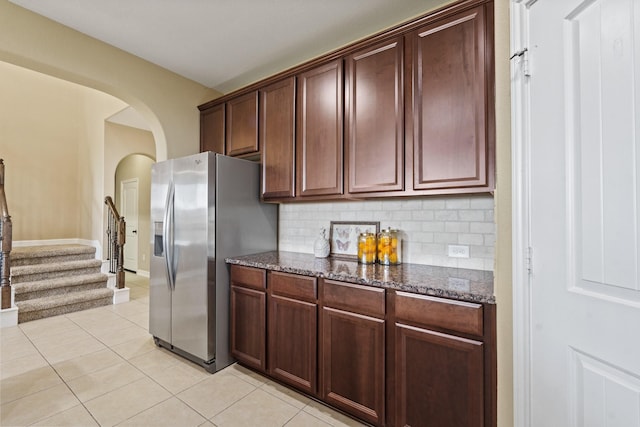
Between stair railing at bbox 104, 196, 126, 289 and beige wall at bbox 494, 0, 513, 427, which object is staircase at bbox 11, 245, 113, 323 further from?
beige wall at bbox 494, 0, 513, 427

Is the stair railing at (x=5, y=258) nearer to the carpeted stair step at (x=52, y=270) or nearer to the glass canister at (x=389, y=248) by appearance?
the carpeted stair step at (x=52, y=270)

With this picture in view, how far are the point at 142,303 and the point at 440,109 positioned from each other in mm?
4539

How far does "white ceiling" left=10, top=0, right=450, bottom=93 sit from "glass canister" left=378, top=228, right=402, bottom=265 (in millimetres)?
1645

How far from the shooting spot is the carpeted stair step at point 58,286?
3718mm

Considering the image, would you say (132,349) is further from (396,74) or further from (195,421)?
(396,74)

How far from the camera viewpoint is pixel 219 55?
2715 millimetres

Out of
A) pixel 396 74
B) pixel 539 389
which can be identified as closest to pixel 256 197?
pixel 396 74

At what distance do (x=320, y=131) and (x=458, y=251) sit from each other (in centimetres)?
135

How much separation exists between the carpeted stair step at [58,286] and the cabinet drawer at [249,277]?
3186 millimetres

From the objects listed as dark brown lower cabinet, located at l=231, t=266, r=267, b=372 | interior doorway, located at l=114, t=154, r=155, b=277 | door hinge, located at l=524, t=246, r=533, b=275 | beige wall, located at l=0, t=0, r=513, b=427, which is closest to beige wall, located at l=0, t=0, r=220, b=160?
beige wall, located at l=0, t=0, r=513, b=427

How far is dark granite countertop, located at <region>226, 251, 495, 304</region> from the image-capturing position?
4.76 ft

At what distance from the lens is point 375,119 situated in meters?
2.05

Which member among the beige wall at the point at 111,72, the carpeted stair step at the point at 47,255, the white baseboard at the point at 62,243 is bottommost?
the carpeted stair step at the point at 47,255

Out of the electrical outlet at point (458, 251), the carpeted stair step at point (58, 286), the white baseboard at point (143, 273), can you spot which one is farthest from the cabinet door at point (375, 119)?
the white baseboard at point (143, 273)
